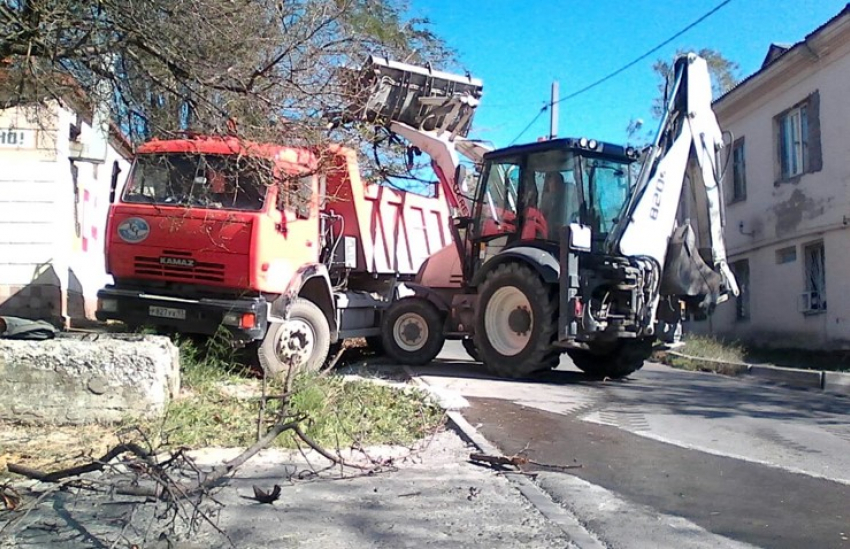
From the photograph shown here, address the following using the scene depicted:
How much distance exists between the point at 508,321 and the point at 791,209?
9485 mm

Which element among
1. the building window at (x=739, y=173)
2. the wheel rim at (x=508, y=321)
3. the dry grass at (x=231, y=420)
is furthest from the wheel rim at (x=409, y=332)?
the building window at (x=739, y=173)

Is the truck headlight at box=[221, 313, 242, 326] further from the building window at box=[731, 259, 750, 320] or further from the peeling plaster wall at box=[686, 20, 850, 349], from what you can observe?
the building window at box=[731, 259, 750, 320]

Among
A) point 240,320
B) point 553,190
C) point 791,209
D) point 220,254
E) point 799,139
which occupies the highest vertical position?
point 799,139

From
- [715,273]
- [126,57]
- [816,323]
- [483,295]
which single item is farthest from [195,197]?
[816,323]

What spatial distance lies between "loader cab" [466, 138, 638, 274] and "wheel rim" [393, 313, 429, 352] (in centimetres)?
152

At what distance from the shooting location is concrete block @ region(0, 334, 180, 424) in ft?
21.0

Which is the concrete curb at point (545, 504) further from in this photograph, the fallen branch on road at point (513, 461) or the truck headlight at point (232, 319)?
the truck headlight at point (232, 319)

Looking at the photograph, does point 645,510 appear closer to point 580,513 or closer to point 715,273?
point 580,513

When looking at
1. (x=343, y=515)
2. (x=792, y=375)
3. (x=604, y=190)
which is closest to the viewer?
(x=343, y=515)

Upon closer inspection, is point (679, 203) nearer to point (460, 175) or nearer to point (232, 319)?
point (460, 175)

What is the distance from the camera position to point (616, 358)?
11.5m

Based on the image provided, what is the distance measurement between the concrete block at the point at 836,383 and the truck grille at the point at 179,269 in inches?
332

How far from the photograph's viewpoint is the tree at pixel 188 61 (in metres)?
5.68

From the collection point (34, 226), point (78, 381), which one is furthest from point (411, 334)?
point (34, 226)
